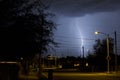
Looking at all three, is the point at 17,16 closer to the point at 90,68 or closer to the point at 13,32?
the point at 13,32

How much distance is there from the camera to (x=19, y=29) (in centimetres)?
1730

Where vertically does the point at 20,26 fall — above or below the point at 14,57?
above

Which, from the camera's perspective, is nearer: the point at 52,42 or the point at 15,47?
the point at 15,47

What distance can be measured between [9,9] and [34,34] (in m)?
1.64

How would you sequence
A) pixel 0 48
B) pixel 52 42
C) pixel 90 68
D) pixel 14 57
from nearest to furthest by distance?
pixel 0 48
pixel 14 57
pixel 52 42
pixel 90 68

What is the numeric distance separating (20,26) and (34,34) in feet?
2.94

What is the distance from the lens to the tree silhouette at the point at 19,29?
17.0 meters

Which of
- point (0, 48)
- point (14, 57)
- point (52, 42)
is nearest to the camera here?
point (0, 48)

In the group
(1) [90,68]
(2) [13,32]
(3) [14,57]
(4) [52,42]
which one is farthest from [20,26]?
(1) [90,68]

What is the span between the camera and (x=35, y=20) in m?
18.0

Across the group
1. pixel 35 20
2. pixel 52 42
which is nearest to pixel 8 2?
pixel 35 20

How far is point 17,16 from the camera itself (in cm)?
1750

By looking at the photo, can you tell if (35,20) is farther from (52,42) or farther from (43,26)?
(52,42)

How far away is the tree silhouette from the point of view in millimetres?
17047
